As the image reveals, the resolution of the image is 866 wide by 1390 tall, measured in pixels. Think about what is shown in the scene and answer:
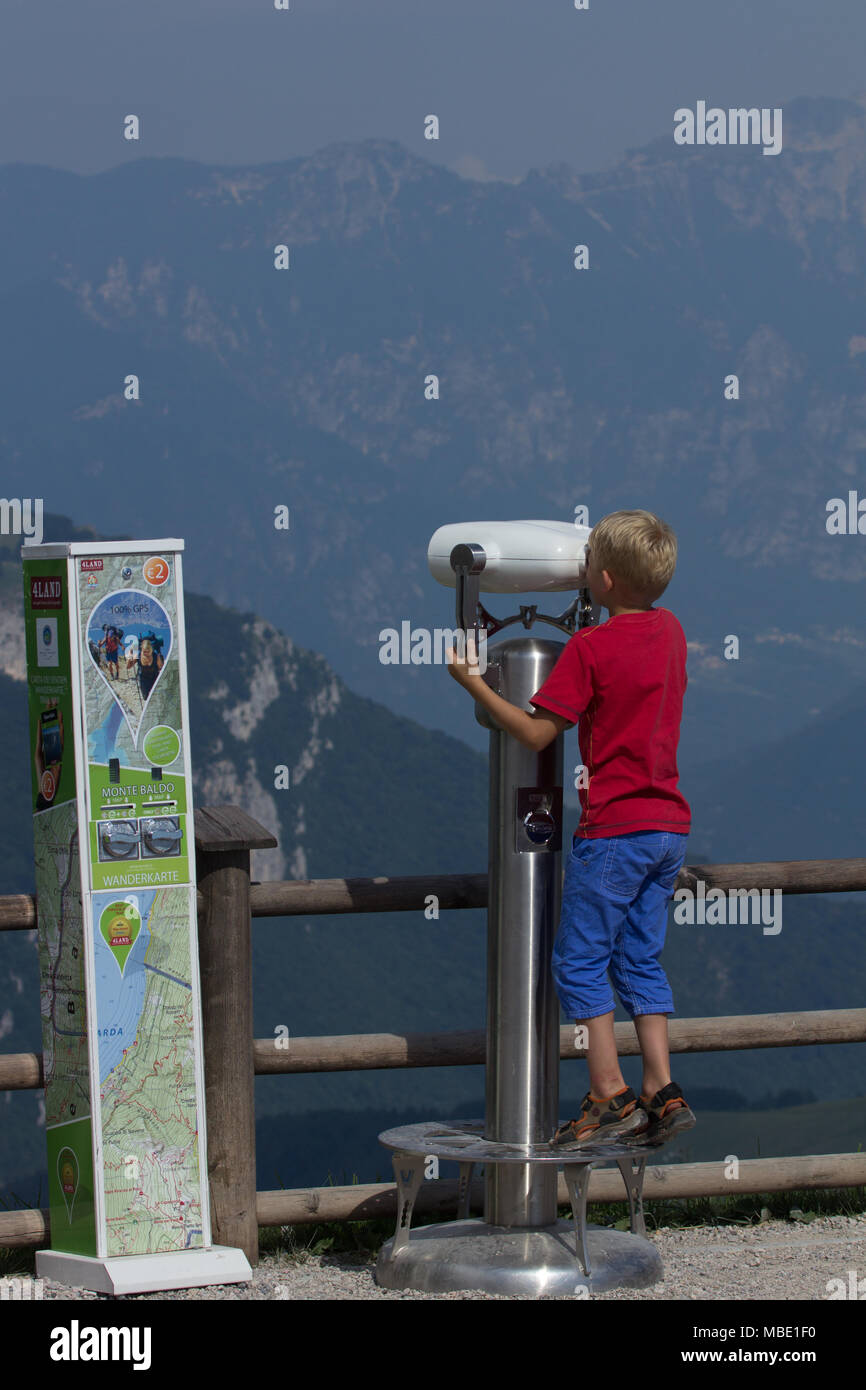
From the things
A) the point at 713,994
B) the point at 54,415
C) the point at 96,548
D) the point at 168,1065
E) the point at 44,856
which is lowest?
the point at 713,994

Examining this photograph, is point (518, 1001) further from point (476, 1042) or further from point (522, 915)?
point (476, 1042)

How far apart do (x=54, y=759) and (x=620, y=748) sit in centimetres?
134

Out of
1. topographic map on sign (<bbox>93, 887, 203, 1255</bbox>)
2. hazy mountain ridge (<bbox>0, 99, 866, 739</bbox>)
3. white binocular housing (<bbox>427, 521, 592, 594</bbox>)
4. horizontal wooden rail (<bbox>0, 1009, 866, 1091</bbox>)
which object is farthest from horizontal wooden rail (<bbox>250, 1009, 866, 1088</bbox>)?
hazy mountain ridge (<bbox>0, 99, 866, 739</bbox>)

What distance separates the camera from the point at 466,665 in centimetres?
363

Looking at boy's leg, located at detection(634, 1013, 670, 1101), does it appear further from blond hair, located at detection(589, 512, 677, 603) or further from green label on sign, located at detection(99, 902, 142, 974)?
Answer: green label on sign, located at detection(99, 902, 142, 974)

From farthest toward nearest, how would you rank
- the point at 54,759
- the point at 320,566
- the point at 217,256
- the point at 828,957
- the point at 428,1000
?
the point at 217,256 → the point at 320,566 → the point at 828,957 → the point at 428,1000 → the point at 54,759

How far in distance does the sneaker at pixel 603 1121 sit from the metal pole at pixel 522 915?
0.13 meters

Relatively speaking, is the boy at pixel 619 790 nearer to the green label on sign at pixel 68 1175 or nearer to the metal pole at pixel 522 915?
the metal pole at pixel 522 915

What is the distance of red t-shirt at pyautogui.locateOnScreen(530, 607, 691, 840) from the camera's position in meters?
3.51

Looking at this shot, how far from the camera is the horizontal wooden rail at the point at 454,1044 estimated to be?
4230 millimetres

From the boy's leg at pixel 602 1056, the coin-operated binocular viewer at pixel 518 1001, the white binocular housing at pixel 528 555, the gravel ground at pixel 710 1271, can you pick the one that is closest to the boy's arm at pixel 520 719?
the coin-operated binocular viewer at pixel 518 1001

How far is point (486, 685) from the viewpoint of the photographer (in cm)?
364

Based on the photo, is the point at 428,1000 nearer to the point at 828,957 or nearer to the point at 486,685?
the point at 828,957

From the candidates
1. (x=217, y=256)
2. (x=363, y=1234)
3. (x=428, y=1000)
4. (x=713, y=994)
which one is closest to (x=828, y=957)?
(x=713, y=994)
